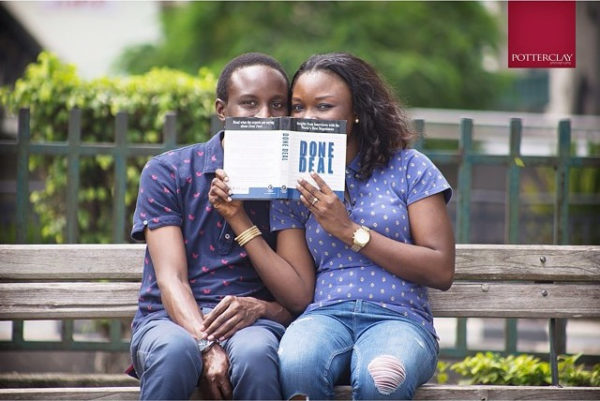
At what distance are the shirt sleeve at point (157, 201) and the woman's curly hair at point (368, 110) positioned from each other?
0.63 meters

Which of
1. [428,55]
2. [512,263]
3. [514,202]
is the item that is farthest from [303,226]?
[428,55]

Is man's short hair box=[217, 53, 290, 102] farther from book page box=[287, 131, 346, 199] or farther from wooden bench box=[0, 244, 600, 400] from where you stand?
wooden bench box=[0, 244, 600, 400]

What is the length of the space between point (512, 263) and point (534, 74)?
25434 millimetres

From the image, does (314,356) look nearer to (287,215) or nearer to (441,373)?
(287,215)

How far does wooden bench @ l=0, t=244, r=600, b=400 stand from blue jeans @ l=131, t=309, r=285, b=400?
0.69m

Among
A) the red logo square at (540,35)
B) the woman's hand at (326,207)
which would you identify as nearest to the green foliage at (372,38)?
the red logo square at (540,35)

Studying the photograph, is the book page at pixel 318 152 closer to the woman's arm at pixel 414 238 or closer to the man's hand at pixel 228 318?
the woman's arm at pixel 414 238

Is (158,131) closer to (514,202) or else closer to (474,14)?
(514,202)

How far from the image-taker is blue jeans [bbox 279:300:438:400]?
3061mm

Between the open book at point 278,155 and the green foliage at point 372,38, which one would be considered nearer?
the open book at point 278,155

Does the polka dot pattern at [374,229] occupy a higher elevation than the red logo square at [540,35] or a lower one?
lower

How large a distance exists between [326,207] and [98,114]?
118 inches

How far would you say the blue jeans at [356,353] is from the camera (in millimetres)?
3061

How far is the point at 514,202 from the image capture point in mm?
5199
